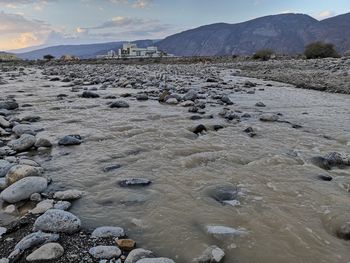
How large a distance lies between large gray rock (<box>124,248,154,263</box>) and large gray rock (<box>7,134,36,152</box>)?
4.60m

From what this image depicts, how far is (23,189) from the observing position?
5039mm

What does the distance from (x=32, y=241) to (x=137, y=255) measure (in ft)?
3.65

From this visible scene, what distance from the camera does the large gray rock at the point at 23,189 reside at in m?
4.94

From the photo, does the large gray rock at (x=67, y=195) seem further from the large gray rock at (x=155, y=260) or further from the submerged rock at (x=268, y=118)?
the submerged rock at (x=268, y=118)

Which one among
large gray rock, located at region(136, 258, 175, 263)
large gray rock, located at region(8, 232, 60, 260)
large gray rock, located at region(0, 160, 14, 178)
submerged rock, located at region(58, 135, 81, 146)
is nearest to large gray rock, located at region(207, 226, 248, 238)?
large gray rock, located at region(136, 258, 175, 263)

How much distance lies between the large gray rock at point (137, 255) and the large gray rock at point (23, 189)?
2.14 meters

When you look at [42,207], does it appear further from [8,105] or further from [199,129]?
[8,105]

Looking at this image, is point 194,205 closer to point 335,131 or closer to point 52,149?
point 52,149

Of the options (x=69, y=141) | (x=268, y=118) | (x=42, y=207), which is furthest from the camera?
(x=268, y=118)

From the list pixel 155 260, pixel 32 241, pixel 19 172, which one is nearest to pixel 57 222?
pixel 32 241

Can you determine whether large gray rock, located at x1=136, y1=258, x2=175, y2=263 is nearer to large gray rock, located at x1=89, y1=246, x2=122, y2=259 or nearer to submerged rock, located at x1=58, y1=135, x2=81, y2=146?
large gray rock, located at x1=89, y1=246, x2=122, y2=259

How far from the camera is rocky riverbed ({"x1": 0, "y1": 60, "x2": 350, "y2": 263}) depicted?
382cm

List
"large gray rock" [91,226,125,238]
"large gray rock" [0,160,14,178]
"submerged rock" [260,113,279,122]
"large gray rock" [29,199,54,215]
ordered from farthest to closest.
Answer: "submerged rock" [260,113,279,122]
"large gray rock" [0,160,14,178]
"large gray rock" [29,199,54,215]
"large gray rock" [91,226,125,238]

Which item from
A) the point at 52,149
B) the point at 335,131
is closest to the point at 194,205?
the point at 52,149
